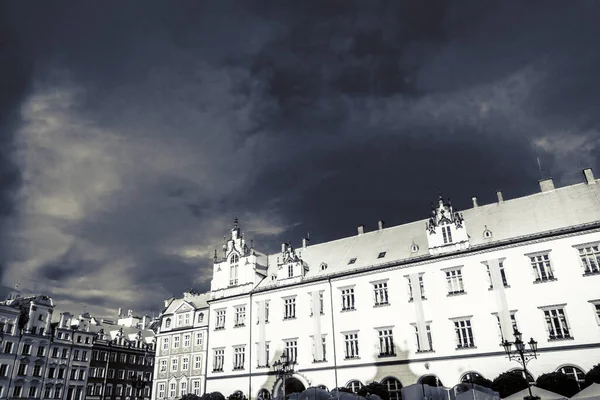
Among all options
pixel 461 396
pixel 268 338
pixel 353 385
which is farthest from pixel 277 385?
pixel 461 396

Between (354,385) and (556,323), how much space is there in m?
17.8

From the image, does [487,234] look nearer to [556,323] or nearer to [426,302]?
[426,302]

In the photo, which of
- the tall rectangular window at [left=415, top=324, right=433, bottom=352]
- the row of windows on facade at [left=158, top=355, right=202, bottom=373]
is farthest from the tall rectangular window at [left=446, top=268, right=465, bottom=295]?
the row of windows on facade at [left=158, top=355, right=202, bottom=373]

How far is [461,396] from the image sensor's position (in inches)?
741

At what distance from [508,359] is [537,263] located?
802 centimetres

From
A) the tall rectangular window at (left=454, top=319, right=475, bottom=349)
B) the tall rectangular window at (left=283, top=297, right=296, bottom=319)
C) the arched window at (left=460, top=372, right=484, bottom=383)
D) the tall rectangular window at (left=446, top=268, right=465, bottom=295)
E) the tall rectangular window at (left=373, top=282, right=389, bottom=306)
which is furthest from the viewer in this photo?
the tall rectangular window at (left=283, top=297, right=296, bottom=319)

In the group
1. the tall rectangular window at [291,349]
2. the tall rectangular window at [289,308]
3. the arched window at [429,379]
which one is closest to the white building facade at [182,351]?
the tall rectangular window at [291,349]

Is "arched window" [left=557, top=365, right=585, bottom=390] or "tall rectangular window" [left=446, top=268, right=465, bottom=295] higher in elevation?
"tall rectangular window" [left=446, top=268, right=465, bottom=295]

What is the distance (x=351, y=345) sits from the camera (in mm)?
43188

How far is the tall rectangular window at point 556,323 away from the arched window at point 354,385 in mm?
16373

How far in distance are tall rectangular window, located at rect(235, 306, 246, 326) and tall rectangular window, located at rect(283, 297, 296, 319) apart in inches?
220

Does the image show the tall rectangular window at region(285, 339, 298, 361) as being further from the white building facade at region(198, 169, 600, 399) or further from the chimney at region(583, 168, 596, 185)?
the chimney at region(583, 168, 596, 185)

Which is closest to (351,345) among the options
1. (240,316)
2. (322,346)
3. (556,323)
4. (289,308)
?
(322,346)

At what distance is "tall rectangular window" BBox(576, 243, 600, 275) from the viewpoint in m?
34.7
